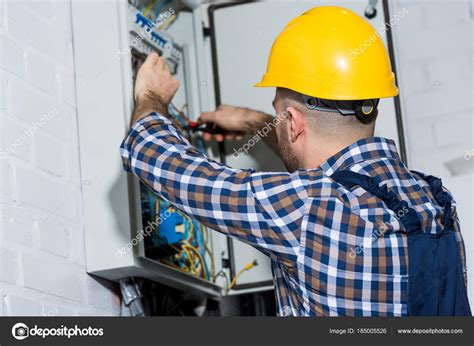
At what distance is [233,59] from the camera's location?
2.55m

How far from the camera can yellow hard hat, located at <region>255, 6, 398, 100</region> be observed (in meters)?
1.84

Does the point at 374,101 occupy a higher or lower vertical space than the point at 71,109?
lower

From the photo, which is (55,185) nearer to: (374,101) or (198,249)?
(198,249)

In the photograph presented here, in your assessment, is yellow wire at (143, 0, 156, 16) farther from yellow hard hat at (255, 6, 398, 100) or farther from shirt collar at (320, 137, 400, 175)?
shirt collar at (320, 137, 400, 175)

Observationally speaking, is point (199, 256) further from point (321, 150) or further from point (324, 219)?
point (324, 219)

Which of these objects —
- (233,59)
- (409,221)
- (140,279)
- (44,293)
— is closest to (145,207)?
(140,279)

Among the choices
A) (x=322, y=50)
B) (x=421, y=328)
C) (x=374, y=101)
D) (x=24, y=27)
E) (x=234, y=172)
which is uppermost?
(x=24, y=27)

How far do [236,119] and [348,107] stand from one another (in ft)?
2.04

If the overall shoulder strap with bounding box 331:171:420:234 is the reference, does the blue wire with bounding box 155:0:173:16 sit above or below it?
above

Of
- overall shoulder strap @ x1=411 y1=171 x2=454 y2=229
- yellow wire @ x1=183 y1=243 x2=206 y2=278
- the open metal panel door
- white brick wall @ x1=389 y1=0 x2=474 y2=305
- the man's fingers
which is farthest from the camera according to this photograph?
white brick wall @ x1=389 y1=0 x2=474 y2=305

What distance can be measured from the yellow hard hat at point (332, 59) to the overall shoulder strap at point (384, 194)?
0.22 metres

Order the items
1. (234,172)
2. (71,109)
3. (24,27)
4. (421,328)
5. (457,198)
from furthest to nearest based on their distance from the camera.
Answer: (457,198) → (71,109) → (24,27) → (234,172) → (421,328)

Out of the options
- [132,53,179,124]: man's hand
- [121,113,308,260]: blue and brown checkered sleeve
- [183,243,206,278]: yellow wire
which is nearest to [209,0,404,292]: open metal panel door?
[183,243,206,278]: yellow wire

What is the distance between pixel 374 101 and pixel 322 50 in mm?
159
